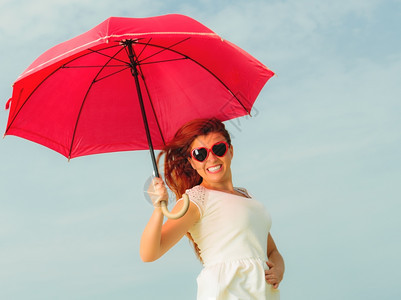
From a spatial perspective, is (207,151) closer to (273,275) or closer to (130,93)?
(130,93)

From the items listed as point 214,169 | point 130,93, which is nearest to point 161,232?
point 214,169

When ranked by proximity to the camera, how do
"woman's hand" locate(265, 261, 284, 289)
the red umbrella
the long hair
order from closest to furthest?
"woman's hand" locate(265, 261, 284, 289) < the long hair < the red umbrella

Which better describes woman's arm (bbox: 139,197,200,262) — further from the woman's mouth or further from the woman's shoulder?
the woman's shoulder

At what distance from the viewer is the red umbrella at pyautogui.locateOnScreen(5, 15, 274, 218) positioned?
5.18 metres

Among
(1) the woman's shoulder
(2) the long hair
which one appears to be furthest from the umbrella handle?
(1) the woman's shoulder

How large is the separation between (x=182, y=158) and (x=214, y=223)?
726 millimetres

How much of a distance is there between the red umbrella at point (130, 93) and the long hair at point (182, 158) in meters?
0.25

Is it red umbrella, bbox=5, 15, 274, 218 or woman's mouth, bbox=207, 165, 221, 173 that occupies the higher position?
red umbrella, bbox=5, 15, 274, 218

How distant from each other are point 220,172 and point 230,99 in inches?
32.4

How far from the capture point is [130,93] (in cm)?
539

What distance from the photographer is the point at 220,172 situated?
4938 mm

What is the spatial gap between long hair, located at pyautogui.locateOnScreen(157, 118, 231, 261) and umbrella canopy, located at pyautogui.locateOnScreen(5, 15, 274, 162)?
0.27m

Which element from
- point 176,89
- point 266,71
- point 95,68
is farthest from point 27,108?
point 266,71

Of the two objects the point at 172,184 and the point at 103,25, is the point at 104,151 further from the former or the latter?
the point at 103,25
